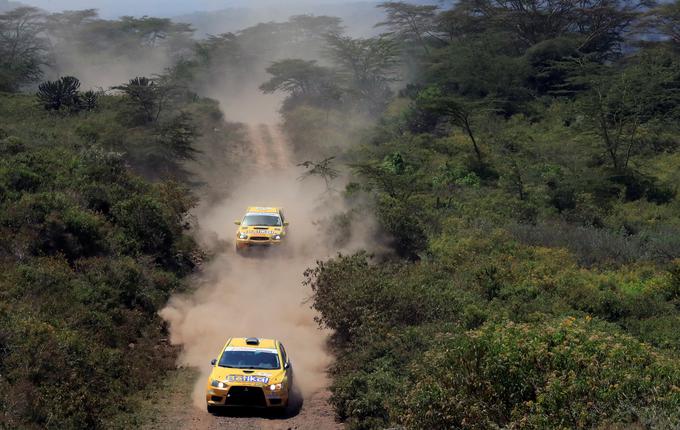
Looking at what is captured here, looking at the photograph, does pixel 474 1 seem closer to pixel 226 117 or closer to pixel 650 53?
pixel 650 53

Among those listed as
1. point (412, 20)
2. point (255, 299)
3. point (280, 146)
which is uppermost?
point (255, 299)

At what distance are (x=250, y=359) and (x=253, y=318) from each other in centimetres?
501

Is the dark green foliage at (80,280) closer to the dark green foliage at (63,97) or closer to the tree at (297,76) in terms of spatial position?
the dark green foliage at (63,97)

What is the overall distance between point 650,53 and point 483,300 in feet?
116

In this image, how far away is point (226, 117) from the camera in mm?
53156

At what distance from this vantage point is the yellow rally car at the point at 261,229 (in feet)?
75.7

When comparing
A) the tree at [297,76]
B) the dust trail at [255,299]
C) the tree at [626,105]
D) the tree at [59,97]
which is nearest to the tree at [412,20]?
the tree at [297,76]

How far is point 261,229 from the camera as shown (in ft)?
77.0

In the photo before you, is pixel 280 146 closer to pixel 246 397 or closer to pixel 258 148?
pixel 258 148

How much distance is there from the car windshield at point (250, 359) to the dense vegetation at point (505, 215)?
132 cm

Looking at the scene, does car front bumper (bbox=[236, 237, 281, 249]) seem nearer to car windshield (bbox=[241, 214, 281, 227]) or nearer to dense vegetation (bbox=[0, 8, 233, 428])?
car windshield (bbox=[241, 214, 281, 227])

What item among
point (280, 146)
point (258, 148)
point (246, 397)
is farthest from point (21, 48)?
point (246, 397)

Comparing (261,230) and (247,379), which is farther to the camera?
(261,230)

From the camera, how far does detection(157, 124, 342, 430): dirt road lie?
1294cm
